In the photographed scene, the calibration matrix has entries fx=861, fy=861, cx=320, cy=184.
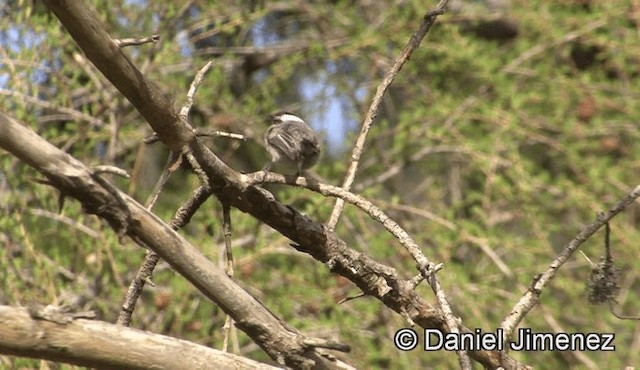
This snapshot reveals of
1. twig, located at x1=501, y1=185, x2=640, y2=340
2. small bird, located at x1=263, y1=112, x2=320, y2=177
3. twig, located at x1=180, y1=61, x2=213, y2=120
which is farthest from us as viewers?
small bird, located at x1=263, y1=112, x2=320, y2=177

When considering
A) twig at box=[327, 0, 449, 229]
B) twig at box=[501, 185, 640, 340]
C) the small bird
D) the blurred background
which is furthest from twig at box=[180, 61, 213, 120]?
the blurred background

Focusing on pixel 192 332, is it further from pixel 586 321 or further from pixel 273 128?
pixel 586 321

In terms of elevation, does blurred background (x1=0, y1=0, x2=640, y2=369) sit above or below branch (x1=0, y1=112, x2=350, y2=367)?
above

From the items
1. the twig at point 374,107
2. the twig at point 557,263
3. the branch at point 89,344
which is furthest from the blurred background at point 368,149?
the twig at point 557,263

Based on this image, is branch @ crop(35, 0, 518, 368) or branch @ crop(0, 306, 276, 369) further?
branch @ crop(35, 0, 518, 368)

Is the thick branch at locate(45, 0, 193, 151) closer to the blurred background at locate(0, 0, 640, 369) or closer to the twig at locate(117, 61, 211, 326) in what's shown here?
the twig at locate(117, 61, 211, 326)

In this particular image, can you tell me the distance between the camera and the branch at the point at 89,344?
5.04 ft

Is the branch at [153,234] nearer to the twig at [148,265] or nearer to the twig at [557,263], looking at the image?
the twig at [148,265]

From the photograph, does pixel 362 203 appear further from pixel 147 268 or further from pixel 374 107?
pixel 147 268

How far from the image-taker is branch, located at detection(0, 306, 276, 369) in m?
1.54

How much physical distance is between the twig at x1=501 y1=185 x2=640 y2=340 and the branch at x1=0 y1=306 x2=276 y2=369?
0.93 meters

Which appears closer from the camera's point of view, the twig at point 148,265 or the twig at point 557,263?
the twig at point 148,265

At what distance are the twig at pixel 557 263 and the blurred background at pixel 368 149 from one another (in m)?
1.84

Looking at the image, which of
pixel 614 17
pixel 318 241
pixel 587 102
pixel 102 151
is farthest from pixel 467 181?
pixel 318 241
